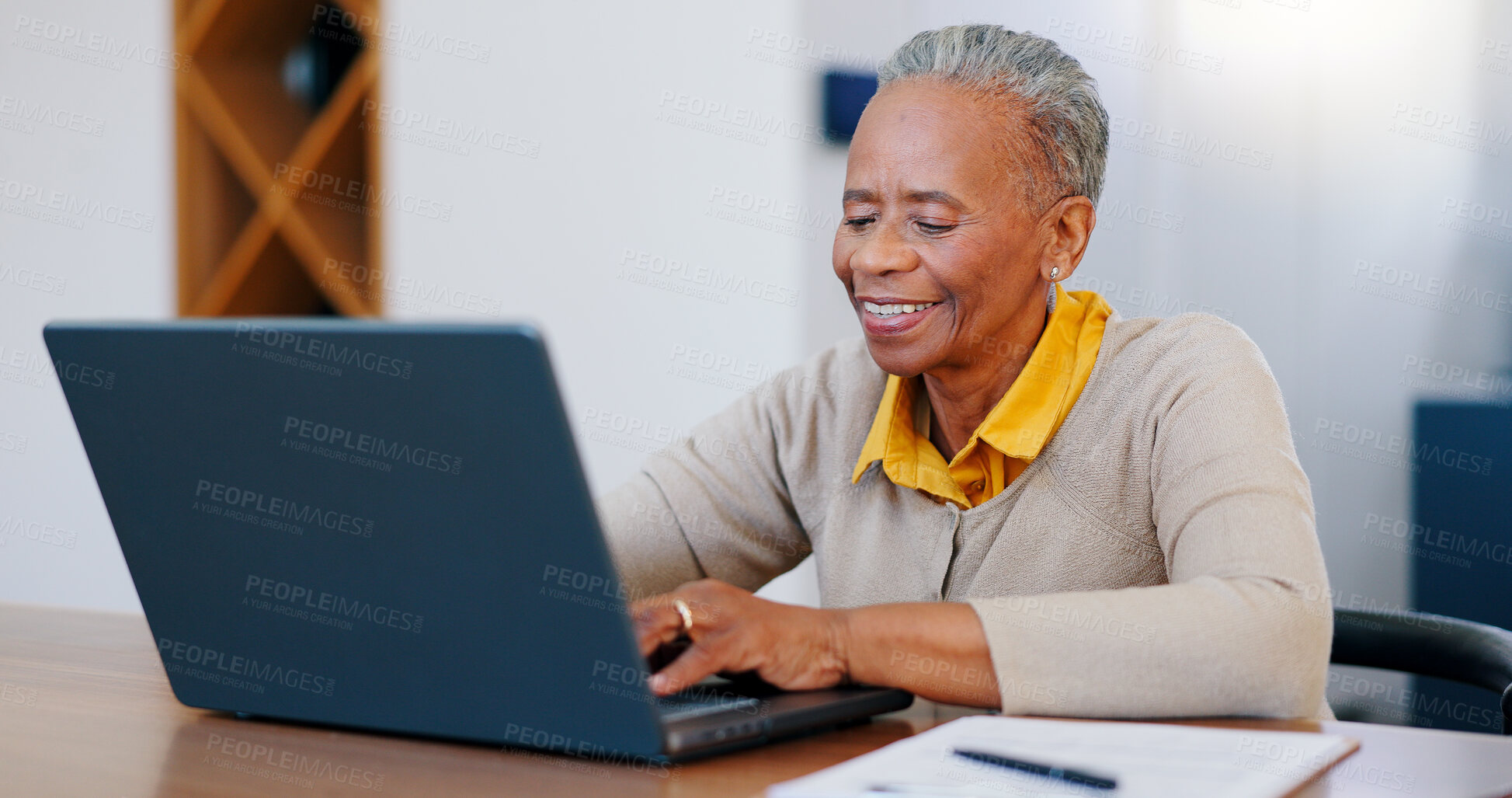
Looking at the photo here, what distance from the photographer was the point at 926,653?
34.9 inches

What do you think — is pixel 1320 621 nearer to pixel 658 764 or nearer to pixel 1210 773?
pixel 1210 773

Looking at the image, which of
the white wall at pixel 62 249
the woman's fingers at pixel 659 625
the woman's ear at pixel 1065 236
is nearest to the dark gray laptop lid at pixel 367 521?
the woman's fingers at pixel 659 625

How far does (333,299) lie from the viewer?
2920mm

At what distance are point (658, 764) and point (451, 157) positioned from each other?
2.26 metres

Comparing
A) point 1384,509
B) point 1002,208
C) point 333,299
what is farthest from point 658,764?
point 333,299
